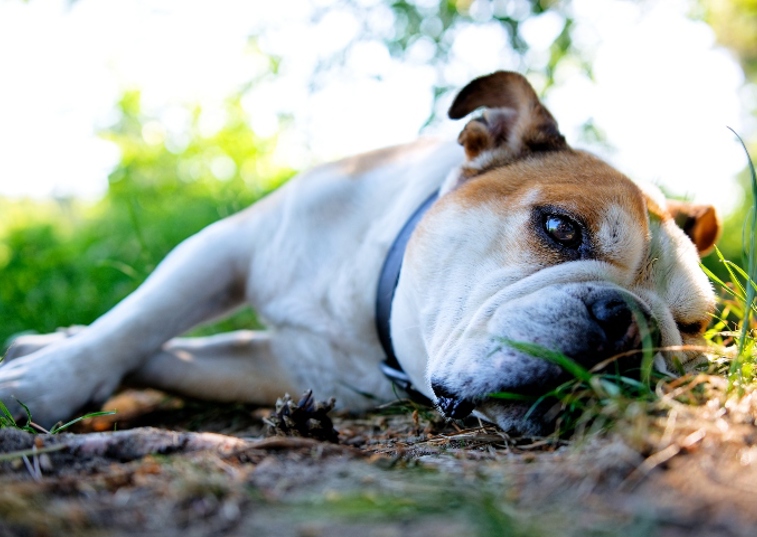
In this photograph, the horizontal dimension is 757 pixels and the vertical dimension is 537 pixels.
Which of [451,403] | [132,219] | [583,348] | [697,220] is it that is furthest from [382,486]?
[132,219]

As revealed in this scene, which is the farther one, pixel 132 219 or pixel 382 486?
pixel 132 219

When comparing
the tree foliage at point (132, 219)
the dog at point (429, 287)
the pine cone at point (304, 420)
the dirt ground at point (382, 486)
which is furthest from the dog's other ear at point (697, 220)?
the tree foliage at point (132, 219)

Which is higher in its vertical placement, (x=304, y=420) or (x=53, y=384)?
(x=53, y=384)

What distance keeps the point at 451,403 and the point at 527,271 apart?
1.94ft

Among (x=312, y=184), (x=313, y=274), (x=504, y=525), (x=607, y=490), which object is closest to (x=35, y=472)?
(x=504, y=525)

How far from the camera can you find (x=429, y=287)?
2910mm

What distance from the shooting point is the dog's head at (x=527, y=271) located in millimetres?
2225

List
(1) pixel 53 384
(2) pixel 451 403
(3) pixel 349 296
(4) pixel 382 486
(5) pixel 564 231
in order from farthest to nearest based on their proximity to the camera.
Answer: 1. (3) pixel 349 296
2. (1) pixel 53 384
3. (5) pixel 564 231
4. (2) pixel 451 403
5. (4) pixel 382 486

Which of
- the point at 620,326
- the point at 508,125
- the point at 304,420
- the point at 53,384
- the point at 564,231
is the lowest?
the point at 304,420

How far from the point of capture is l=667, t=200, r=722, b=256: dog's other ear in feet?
12.2

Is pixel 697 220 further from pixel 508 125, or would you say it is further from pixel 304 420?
pixel 304 420

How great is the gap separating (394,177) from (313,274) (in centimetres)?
70

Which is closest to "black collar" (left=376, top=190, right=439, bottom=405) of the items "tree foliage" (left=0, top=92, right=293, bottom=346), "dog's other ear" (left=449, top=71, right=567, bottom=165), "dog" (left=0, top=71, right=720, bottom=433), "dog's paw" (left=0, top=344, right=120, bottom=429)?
"dog" (left=0, top=71, right=720, bottom=433)

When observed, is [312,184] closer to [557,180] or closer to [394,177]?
[394,177]
